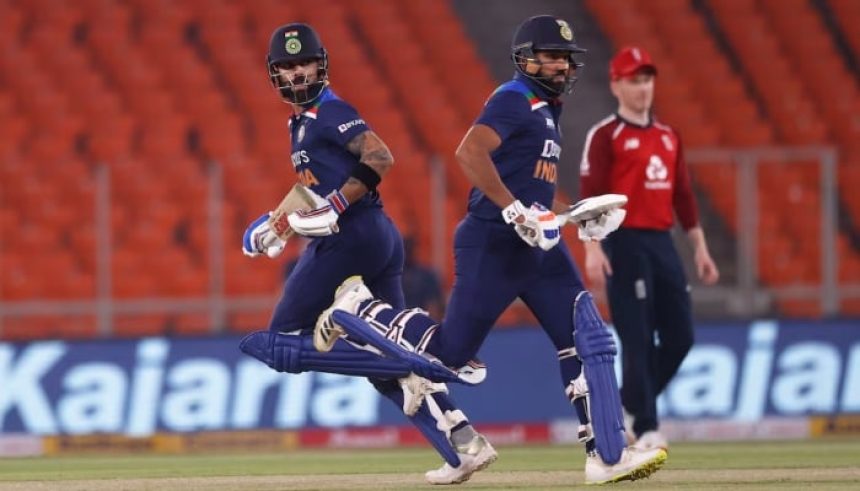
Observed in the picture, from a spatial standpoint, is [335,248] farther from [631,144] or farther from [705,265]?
[705,265]

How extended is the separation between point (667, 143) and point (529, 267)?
2787mm

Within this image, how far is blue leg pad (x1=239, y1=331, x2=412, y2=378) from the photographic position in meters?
8.47

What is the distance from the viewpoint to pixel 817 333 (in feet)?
45.1

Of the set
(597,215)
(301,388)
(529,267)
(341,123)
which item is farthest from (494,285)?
(301,388)

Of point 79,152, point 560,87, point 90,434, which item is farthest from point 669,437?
point 79,152

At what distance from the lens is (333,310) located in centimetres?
845

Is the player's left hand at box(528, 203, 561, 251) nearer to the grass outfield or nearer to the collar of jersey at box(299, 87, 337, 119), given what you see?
the grass outfield

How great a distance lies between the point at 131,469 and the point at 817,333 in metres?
5.69

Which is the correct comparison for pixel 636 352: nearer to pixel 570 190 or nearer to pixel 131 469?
pixel 131 469

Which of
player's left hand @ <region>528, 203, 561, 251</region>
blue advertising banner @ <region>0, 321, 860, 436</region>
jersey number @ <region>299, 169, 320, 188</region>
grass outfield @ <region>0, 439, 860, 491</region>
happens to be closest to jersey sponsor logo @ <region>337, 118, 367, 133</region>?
jersey number @ <region>299, 169, 320, 188</region>

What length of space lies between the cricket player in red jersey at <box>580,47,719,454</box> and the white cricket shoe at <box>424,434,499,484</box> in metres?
2.13

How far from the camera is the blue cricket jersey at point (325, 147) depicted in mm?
8648

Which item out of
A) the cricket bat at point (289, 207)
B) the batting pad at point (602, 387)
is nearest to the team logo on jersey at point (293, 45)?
the cricket bat at point (289, 207)

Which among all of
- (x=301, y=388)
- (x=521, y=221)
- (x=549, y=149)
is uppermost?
(x=549, y=149)
